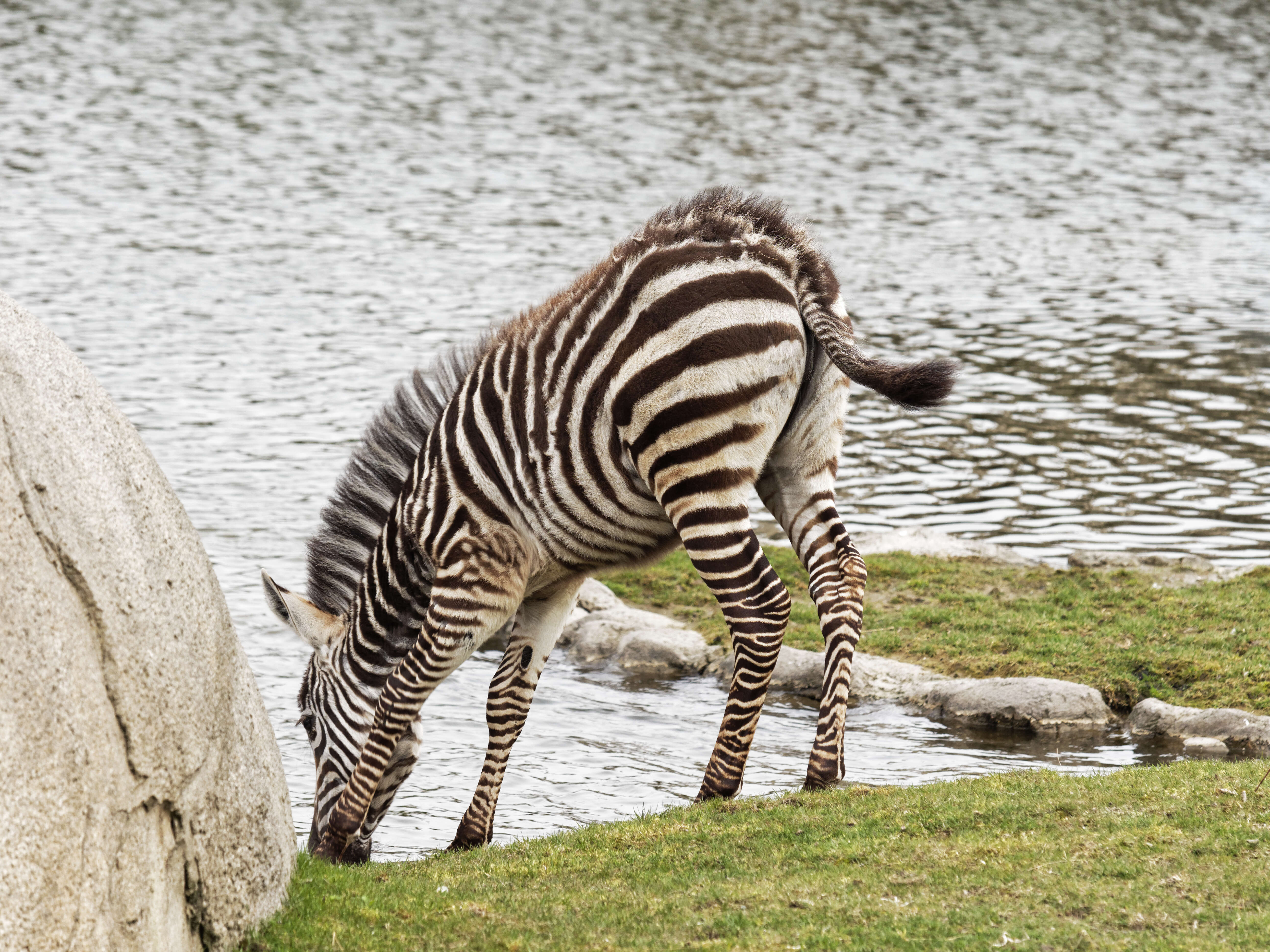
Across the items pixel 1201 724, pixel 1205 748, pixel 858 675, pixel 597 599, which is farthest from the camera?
pixel 597 599

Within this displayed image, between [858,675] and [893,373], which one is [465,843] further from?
[858,675]

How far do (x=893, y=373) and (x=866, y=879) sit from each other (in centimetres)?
287

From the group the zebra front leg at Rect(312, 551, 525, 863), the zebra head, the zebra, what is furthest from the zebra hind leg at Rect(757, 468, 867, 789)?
the zebra head

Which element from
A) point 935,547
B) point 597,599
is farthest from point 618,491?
point 935,547

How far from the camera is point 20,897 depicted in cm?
511

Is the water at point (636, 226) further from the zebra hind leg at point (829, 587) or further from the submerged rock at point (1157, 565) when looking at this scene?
the zebra hind leg at point (829, 587)

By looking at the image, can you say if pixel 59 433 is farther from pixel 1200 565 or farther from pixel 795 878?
pixel 1200 565

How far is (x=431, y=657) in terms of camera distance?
896 centimetres

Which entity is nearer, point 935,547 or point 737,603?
point 737,603

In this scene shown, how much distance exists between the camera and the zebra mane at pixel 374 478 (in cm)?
1002

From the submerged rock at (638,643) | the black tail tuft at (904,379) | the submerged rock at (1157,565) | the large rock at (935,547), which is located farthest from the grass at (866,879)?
the large rock at (935,547)

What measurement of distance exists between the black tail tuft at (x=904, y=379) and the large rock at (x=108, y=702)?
3.71 meters

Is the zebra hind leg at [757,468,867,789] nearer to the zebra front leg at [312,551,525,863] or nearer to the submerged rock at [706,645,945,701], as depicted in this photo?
the zebra front leg at [312,551,525,863]

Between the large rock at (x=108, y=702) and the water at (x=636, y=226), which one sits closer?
the large rock at (x=108, y=702)
